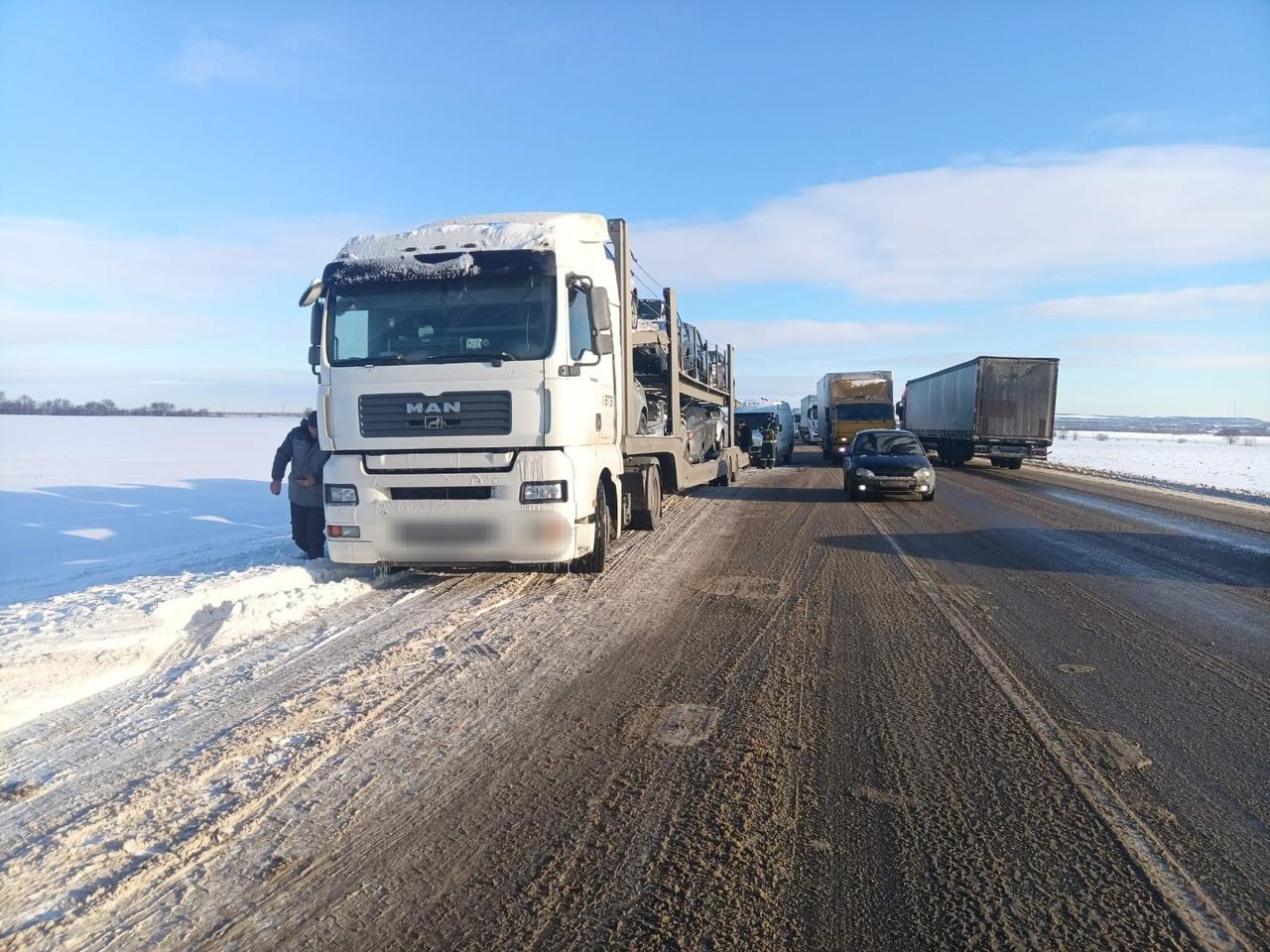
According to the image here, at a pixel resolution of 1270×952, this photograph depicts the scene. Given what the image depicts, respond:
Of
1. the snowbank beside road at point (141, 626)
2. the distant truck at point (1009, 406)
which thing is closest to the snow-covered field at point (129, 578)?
the snowbank beside road at point (141, 626)

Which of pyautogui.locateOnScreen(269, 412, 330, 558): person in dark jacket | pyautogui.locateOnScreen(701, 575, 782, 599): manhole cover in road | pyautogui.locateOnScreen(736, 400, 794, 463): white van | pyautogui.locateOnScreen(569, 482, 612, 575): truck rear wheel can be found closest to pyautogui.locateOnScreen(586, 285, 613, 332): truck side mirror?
pyautogui.locateOnScreen(569, 482, 612, 575): truck rear wheel

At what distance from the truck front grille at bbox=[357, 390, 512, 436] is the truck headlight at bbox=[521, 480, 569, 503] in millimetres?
536

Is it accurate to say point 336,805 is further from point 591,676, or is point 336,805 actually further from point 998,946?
point 998,946

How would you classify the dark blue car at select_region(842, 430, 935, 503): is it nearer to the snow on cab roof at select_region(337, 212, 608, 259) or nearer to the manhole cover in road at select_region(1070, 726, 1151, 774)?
the snow on cab roof at select_region(337, 212, 608, 259)

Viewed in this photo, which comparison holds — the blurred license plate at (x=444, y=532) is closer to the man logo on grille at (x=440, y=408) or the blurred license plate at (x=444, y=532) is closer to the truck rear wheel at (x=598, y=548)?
the man logo on grille at (x=440, y=408)

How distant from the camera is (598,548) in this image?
26.7ft

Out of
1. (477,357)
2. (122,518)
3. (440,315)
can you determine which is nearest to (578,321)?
(477,357)

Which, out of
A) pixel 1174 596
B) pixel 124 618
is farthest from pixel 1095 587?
pixel 124 618

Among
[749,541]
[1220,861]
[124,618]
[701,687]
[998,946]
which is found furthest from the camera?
[749,541]

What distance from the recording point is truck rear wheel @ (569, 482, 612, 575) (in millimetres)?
8094

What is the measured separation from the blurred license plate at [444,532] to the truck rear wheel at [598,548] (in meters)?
1.39

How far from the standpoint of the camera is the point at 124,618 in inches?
236

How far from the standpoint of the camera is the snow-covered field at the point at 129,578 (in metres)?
5.21

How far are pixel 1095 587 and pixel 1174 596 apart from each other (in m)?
0.66
